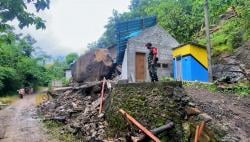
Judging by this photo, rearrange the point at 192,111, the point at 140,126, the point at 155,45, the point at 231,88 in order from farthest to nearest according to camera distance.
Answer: the point at 155,45 < the point at 231,88 < the point at 192,111 < the point at 140,126

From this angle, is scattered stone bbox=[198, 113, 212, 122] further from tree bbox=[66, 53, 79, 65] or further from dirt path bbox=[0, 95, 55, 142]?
tree bbox=[66, 53, 79, 65]

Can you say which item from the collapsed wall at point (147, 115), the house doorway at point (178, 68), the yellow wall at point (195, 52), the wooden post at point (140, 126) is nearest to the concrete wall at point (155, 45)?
the house doorway at point (178, 68)

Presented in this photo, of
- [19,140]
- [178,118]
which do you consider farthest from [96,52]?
[178,118]

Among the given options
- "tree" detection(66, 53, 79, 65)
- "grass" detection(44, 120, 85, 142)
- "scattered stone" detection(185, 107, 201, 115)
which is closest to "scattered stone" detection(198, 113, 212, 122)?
"scattered stone" detection(185, 107, 201, 115)

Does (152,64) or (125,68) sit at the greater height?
(125,68)

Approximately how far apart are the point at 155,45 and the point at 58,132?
11.0 meters

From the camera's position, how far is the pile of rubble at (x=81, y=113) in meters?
13.1

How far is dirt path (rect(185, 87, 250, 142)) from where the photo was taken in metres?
10.7

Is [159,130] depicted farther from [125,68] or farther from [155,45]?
[155,45]

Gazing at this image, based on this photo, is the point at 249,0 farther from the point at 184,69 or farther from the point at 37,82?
the point at 37,82

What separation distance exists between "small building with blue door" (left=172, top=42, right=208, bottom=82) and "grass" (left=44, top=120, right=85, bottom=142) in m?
8.73

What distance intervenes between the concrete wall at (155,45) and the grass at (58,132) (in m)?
6.47

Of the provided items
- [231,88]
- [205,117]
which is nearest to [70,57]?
[231,88]

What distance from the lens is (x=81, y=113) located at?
1652 cm
